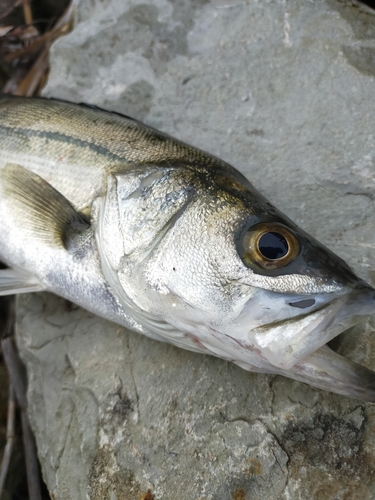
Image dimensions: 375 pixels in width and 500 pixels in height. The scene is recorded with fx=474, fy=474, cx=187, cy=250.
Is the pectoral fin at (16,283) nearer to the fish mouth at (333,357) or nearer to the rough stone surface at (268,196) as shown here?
the rough stone surface at (268,196)

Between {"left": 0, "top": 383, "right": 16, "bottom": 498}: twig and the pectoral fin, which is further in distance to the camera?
{"left": 0, "top": 383, "right": 16, "bottom": 498}: twig

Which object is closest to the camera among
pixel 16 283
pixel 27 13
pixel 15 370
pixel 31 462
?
pixel 16 283

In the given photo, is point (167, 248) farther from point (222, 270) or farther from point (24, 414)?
point (24, 414)

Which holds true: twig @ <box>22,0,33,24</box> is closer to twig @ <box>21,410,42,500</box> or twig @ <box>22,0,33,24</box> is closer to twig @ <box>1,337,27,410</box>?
twig @ <box>1,337,27,410</box>

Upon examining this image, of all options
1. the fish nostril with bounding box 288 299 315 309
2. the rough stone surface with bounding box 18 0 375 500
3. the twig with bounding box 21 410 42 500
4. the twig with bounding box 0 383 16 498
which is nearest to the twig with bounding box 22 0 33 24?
the rough stone surface with bounding box 18 0 375 500

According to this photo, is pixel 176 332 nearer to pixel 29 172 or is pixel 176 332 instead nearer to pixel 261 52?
pixel 29 172

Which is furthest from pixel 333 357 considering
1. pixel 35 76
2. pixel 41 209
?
pixel 35 76

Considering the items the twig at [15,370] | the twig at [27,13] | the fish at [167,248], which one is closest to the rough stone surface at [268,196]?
the fish at [167,248]
